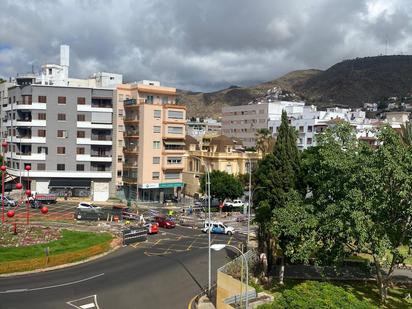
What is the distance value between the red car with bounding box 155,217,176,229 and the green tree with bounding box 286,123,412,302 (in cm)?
3101

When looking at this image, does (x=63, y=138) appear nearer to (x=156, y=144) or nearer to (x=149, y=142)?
(x=149, y=142)

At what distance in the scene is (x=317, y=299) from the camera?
23391mm

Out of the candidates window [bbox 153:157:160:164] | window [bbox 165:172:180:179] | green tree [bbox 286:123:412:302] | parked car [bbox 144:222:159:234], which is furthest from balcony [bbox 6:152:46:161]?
green tree [bbox 286:123:412:302]

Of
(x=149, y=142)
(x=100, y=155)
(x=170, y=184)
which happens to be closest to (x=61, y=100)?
(x=100, y=155)

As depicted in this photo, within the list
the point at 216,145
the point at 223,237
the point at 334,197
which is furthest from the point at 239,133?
the point at 334,197

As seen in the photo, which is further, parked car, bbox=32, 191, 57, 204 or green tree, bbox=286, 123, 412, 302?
parked car, bbox=32, 191, 57, 204

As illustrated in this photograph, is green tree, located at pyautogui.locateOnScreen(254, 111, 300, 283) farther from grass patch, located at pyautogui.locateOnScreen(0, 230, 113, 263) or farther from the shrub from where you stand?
grass patch, located at pyautogui.locateOnScreen(0, 230, 113, 263)

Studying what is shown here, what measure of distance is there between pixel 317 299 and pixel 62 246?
103ft

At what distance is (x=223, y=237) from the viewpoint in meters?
58.1

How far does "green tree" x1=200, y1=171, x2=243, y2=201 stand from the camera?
8144 cm

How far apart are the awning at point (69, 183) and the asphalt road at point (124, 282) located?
39.9 m

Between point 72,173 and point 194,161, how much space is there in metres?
24.6

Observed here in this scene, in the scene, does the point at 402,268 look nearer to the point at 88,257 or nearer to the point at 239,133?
the point at 88,257

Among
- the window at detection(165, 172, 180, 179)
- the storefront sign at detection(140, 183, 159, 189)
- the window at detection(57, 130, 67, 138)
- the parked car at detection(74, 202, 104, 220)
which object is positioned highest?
the window at detection(57, 130, 67, 138)
